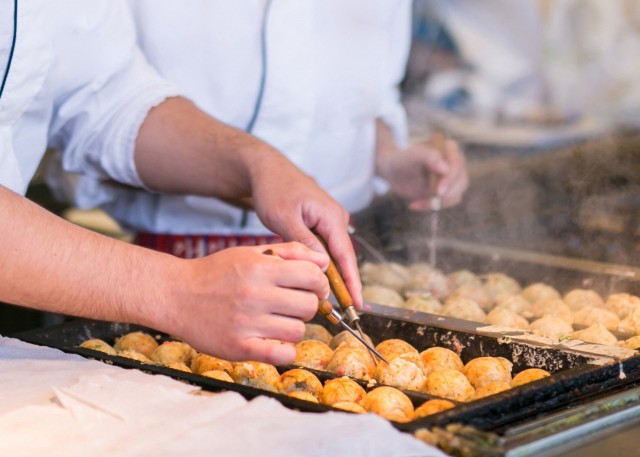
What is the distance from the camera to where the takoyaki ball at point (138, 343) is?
76.5 inches

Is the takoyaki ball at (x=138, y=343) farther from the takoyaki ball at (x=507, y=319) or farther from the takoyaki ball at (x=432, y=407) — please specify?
the takoyaki ball at (x=507, y=319)

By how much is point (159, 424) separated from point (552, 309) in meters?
1.20

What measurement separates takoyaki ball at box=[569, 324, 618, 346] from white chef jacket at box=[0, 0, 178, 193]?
118 centimetres

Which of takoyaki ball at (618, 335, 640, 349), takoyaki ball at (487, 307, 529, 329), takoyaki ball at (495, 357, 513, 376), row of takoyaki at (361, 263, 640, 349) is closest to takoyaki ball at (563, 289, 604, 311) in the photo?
row of takoyaki at (361, 263, 640, 349)

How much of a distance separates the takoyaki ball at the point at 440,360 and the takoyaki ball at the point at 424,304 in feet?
1.15

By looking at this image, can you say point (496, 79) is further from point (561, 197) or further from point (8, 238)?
point (8, 238)

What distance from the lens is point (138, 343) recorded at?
196cm

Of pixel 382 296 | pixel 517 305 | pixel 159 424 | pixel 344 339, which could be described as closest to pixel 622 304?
pixel 517 305

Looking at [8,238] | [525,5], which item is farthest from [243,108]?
[525,5]

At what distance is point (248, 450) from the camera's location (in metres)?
1.26

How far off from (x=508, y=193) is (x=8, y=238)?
2.49 metres

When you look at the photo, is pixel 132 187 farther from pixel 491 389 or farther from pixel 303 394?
pixel 491 389

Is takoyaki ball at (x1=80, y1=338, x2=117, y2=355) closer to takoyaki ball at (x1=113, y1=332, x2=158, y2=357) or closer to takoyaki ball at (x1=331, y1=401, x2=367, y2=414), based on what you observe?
takoyaki ball at (x1=113, y1=332, x2=158, y2=357)

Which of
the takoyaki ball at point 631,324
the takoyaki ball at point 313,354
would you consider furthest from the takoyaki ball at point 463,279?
the takoyaki ball at point 313,354
